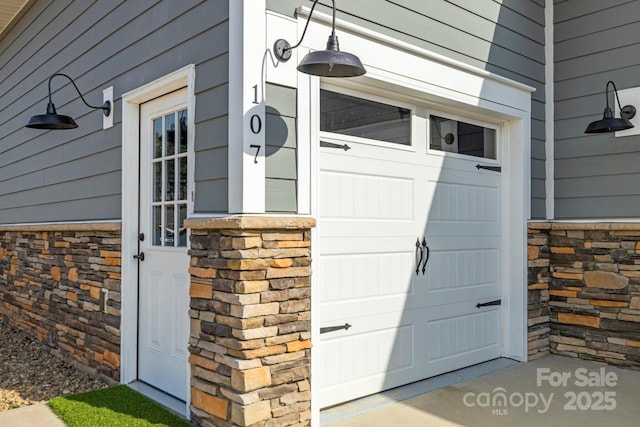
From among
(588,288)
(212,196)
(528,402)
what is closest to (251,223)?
(212,196)

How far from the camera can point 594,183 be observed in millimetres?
4328

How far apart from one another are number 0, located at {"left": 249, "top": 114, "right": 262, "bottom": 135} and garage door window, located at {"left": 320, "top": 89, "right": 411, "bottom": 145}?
21.8 inches

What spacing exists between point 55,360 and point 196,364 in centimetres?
245

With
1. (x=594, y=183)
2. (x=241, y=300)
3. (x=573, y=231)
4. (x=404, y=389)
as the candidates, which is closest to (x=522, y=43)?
(x=594, y=183)

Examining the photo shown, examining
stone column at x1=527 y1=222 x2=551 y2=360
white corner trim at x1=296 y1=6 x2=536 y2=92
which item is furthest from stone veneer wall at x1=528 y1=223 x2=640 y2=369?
white corner trim at x1=296 y1=6 x2=536 y2=92

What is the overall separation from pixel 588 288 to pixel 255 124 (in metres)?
3.15

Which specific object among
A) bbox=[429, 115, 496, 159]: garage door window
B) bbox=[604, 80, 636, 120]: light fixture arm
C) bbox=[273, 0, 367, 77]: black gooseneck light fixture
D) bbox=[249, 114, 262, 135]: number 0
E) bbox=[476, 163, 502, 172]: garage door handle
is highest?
bbox=[604, 80, 636, 120]: light fixture arm

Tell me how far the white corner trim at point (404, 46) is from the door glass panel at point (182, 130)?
1.04m

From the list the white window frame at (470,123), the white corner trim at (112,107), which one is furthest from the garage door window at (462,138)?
the white corner trim at (112,107)

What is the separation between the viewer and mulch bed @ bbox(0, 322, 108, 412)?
3.88 m

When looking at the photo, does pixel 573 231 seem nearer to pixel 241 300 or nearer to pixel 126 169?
pixel 241 300

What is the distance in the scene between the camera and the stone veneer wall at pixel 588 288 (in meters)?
4.12

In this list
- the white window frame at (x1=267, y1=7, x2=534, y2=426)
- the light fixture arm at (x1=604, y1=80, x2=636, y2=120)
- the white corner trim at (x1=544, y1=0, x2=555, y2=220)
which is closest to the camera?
the white window frame at (x1=267, y1=7, x2=534, y2=426)

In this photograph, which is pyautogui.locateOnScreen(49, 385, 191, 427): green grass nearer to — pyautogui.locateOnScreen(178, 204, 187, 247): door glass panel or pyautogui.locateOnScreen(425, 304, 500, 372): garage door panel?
pyautogui.locateOnScreen(178, 204, 187, 247): door glass panel
